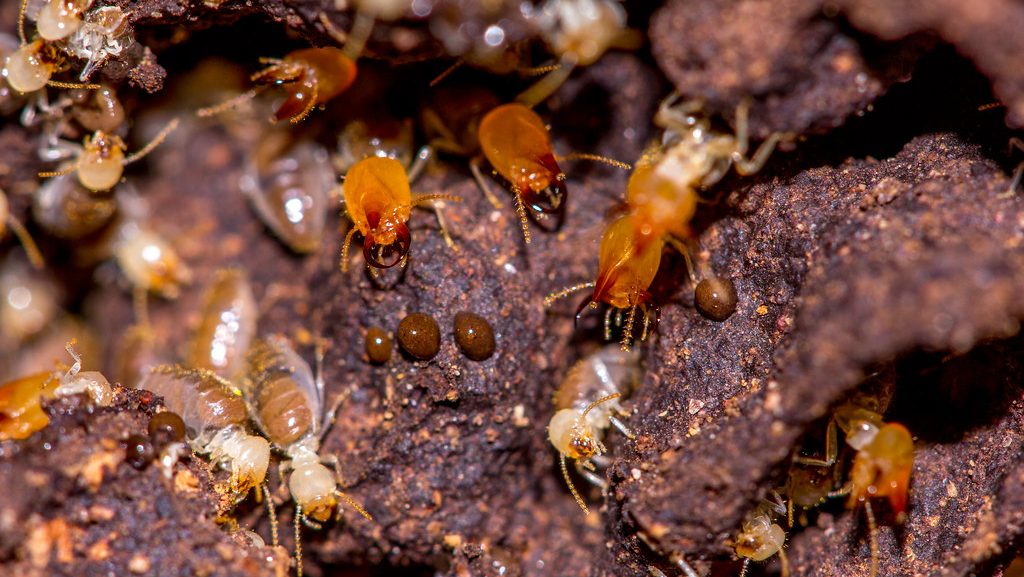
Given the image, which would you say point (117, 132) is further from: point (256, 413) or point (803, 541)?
point (803, 541)

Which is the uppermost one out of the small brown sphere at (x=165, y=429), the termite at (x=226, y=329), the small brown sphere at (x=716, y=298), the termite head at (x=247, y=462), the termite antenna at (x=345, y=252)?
the small brown sphere at (x=716, y=298)

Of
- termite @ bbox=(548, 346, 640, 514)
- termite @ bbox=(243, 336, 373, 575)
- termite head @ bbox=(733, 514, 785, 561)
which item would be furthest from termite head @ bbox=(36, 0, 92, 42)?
termite head @ bbox=(733, 514, 785, 561)

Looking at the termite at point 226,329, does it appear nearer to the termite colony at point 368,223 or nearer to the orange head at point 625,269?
the termite colony at point 368,223

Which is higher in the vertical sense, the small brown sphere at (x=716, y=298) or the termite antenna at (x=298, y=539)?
the small brown sphere at (x=716, y=298)

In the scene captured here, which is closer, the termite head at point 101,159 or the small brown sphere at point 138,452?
the small brown sphere at point 138,452

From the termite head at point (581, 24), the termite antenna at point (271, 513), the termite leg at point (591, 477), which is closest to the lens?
the termite head at point (581, 24)

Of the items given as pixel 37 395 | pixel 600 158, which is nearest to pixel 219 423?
pixel 37 395

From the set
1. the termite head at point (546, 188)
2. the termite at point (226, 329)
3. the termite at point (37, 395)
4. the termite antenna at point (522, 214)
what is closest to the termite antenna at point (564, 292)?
the termite antenna at point (522, 214)

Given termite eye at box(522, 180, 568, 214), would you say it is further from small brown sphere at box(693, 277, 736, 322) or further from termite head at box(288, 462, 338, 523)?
termite head at box(288, 462, 338, 523)
